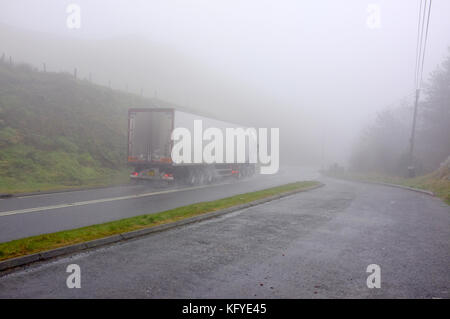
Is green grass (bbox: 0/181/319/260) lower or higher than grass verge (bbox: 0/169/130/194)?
higher

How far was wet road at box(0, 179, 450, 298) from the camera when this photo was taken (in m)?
4.64

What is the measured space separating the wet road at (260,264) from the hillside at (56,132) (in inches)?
453

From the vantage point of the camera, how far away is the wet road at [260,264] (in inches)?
183

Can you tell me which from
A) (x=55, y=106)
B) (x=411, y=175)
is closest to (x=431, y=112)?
(x=411, y=175)

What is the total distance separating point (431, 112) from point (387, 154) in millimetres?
6179

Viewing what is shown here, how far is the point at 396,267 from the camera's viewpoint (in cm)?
582

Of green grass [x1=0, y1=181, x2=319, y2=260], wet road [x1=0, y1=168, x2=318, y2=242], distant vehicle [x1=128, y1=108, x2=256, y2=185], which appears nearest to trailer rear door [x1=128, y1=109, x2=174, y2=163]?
distant vehicle [x1=128, y1=108, x2=256, y2=185]

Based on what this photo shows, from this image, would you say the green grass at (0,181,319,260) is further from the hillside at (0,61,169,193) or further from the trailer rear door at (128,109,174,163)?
the hillside at (0,61,169,193)

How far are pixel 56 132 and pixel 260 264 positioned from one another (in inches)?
936

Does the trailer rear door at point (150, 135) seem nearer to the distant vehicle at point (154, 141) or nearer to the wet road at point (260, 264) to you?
the distant vehicle at point (154, 141)

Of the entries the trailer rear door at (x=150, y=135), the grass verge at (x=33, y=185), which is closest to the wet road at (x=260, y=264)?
the grass verge at (x=33, y=185)

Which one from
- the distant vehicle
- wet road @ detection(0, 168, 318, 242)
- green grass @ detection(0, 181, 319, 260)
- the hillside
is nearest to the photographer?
green grass @ detection(0, 181, 319, 260)

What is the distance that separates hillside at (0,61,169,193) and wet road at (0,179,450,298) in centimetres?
1150
